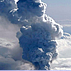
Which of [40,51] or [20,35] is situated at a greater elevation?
[20,35]

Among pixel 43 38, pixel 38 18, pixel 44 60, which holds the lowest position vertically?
pixel 44 60

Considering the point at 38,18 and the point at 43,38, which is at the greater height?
the point at 38,18

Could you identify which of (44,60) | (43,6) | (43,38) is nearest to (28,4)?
(43,6)

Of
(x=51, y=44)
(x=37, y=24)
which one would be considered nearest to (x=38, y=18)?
(x=37, y=24)

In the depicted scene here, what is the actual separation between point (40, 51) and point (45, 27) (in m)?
10.3

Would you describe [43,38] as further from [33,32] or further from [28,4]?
[28,4]

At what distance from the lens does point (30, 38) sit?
13500 cm

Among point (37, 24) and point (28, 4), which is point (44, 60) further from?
point (28, 4)

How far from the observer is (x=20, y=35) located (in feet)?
456

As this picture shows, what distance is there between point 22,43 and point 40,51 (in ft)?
33.2

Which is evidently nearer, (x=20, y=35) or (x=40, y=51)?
(x=40, y=51)

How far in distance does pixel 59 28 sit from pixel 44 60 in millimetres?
15588

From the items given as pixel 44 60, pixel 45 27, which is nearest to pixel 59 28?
pixel 45 27

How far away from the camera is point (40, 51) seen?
130 metres
